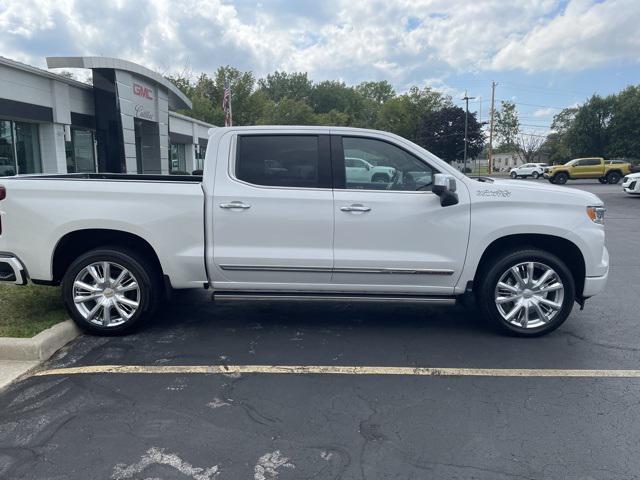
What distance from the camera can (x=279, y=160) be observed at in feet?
16.2

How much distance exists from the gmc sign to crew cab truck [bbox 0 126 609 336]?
1246 centimetres

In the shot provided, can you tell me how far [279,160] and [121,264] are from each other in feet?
5.71

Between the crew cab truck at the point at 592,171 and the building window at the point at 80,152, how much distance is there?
29.9 m

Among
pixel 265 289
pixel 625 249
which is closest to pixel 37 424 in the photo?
pixel 265 289

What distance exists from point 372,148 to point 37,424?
3.47 metres

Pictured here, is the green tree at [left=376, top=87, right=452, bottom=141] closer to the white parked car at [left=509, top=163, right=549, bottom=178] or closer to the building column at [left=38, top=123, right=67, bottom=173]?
the white parked car at [left=509, top=163, right=549, bottom=178]

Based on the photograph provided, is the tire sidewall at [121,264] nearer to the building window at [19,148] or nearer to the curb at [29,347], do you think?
the curb at [29,347]

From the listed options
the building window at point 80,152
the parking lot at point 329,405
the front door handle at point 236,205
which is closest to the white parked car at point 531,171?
the building window at point 80,152

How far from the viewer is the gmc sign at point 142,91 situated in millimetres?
16344

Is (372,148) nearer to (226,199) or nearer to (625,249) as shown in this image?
(226,199)

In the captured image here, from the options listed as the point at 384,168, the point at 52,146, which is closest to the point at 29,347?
the point at 384,168

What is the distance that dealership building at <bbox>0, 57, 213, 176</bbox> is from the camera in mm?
13508

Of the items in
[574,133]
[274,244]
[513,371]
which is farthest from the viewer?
[574,133]

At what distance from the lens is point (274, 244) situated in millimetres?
4785
